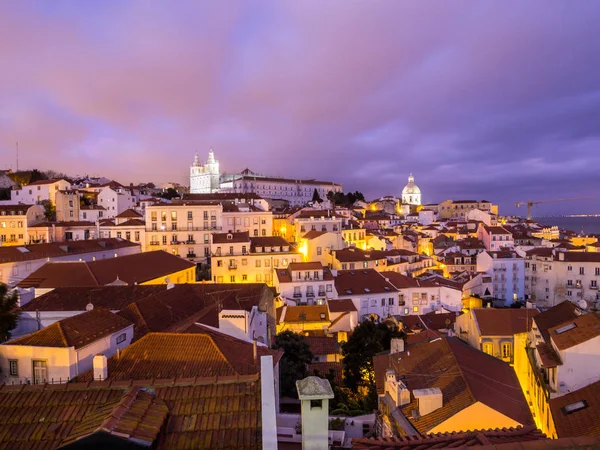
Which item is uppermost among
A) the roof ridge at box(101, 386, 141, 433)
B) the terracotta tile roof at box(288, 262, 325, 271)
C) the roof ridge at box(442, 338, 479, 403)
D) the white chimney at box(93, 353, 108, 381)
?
the roof ridge at box(101, 386, 141, 433)

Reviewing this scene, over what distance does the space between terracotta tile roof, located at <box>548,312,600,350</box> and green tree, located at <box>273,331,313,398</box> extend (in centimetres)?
944

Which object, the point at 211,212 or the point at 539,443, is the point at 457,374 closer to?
the point at 539,443

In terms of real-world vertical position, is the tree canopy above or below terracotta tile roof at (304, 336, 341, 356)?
above

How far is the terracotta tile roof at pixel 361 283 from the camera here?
3522 cm

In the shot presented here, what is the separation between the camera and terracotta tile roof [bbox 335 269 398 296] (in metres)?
35.2

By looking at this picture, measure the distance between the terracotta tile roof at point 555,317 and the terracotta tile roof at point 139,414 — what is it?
14683 mm

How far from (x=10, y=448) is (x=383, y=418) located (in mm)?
9681

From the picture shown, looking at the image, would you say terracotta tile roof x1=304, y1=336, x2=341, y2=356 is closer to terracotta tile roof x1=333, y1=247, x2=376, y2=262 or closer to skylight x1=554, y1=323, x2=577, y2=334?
skylight x1=554, y1=323, x2=577, y2=334

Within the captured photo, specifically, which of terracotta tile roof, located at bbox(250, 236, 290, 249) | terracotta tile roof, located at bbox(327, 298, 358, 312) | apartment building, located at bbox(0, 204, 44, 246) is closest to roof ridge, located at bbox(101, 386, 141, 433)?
terracotta tile roof, located at bbox(327, 298, 358, 312)

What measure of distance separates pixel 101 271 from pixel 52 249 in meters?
10.9

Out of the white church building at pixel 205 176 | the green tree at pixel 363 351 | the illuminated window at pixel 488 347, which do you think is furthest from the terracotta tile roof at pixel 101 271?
the white church building at pixel 205 176

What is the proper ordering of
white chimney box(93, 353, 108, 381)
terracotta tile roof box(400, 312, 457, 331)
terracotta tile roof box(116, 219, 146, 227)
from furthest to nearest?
terracotta tile roof box(116, 219, 146, 227) < terracotta tile roof box(400, 312, 457, 331) < white chimney box(93, 353, 108, 381)

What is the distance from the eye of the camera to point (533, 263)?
4844 centimetres

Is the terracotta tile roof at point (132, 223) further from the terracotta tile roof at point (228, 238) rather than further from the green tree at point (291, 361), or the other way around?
the green tree at point (291, 361)
